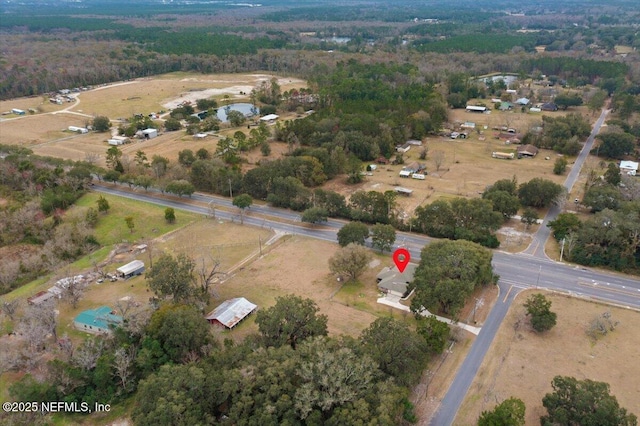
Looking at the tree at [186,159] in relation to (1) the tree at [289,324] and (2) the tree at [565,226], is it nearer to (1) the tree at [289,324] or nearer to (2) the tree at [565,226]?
(1) the tree at [289,324]

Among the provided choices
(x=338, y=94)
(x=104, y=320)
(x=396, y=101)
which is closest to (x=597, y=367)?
(x=104, y=320)

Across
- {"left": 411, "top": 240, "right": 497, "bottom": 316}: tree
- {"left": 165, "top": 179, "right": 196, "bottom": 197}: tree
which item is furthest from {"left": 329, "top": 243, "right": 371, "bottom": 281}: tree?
{"left": 165, "top": 179, "right": 196, "bottom": 197}: tree

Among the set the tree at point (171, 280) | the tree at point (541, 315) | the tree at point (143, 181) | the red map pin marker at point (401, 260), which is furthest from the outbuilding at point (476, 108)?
the tree at point (171, 280)

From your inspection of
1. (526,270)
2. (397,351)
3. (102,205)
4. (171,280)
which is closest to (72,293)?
(171,280)

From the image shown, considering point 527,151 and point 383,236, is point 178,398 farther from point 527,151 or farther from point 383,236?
point 527,151

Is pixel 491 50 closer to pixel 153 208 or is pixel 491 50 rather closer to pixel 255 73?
pixel 255 73

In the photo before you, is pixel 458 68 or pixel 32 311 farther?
pixel 458 68
